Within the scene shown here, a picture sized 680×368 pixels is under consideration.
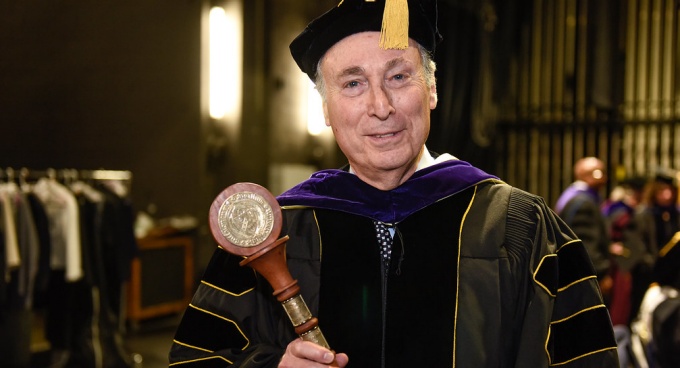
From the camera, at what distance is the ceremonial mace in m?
1.25

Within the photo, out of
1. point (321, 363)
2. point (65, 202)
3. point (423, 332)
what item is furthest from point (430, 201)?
point (65, 202)

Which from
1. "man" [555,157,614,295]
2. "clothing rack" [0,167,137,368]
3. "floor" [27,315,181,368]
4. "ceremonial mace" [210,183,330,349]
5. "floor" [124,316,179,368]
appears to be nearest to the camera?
"ceremonial mace" [210,183,330,349]

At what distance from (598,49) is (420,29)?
7.57m

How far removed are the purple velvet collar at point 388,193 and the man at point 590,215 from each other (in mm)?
3497

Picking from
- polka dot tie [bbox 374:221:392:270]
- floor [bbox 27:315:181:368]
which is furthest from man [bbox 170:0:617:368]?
floor [bbox 27:315:181:368]

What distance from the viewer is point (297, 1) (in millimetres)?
7906

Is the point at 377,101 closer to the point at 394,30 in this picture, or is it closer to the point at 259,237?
the point at 394,30

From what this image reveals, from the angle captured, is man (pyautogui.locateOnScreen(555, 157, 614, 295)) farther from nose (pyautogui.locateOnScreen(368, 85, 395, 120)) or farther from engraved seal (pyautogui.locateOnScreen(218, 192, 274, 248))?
engraved seal (pyautogui.locateOnScreen(218, 192, 274, 248))

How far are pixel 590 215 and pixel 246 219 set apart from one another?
4108 mm

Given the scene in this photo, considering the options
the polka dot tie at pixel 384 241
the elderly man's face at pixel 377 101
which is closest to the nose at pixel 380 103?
the elderly man's face at pixel 377 101

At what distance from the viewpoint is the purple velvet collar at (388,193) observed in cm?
148

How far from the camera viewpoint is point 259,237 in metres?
1.25

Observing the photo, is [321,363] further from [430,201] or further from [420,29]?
[420,29]

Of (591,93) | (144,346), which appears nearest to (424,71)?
(144,346)
